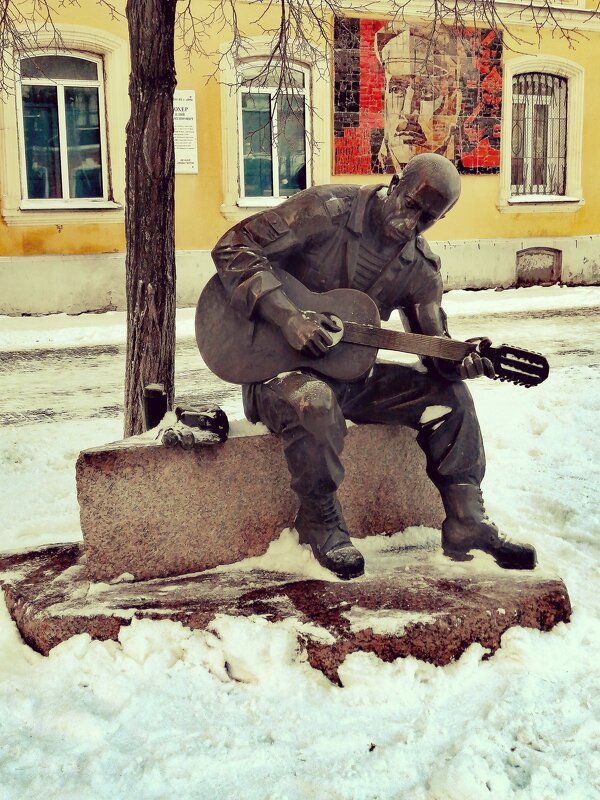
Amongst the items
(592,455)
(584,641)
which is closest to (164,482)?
(584,641)

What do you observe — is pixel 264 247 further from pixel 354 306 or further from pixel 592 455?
pixel 592 455

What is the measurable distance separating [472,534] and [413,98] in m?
10.5

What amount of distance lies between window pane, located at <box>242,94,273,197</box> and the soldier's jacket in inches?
362

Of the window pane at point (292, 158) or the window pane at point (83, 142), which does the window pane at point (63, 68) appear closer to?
the window pane at point (83, 142)

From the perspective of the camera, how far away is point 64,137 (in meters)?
11.4

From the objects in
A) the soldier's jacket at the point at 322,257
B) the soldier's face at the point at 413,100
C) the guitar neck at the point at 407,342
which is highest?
the soldier's face at the point at 413,100

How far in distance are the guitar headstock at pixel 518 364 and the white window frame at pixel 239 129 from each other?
353 inches

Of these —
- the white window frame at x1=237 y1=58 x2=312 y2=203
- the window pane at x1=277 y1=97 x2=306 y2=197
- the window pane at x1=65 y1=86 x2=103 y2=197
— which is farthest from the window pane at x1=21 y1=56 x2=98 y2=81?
the window pane at x1=277 y1=97 x2=306 y2=197

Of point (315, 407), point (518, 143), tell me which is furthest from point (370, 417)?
point (518, 143)

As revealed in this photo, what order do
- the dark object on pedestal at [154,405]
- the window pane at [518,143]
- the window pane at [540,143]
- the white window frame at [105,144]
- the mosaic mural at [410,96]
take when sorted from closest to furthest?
the dark object on pedestal at [154,405]
the white window frame at [105,144]
the mosaic mural at [410,96]
the window pane at [518,143]
the window pane at [540,143]

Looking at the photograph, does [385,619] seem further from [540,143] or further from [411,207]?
[540,143]

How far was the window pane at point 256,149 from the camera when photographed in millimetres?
12078

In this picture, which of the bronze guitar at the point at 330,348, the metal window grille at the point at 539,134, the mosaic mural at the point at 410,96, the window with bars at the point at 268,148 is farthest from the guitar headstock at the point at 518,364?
the metal window grille at the point at 539,134

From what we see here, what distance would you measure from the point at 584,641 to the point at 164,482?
4.54ft
